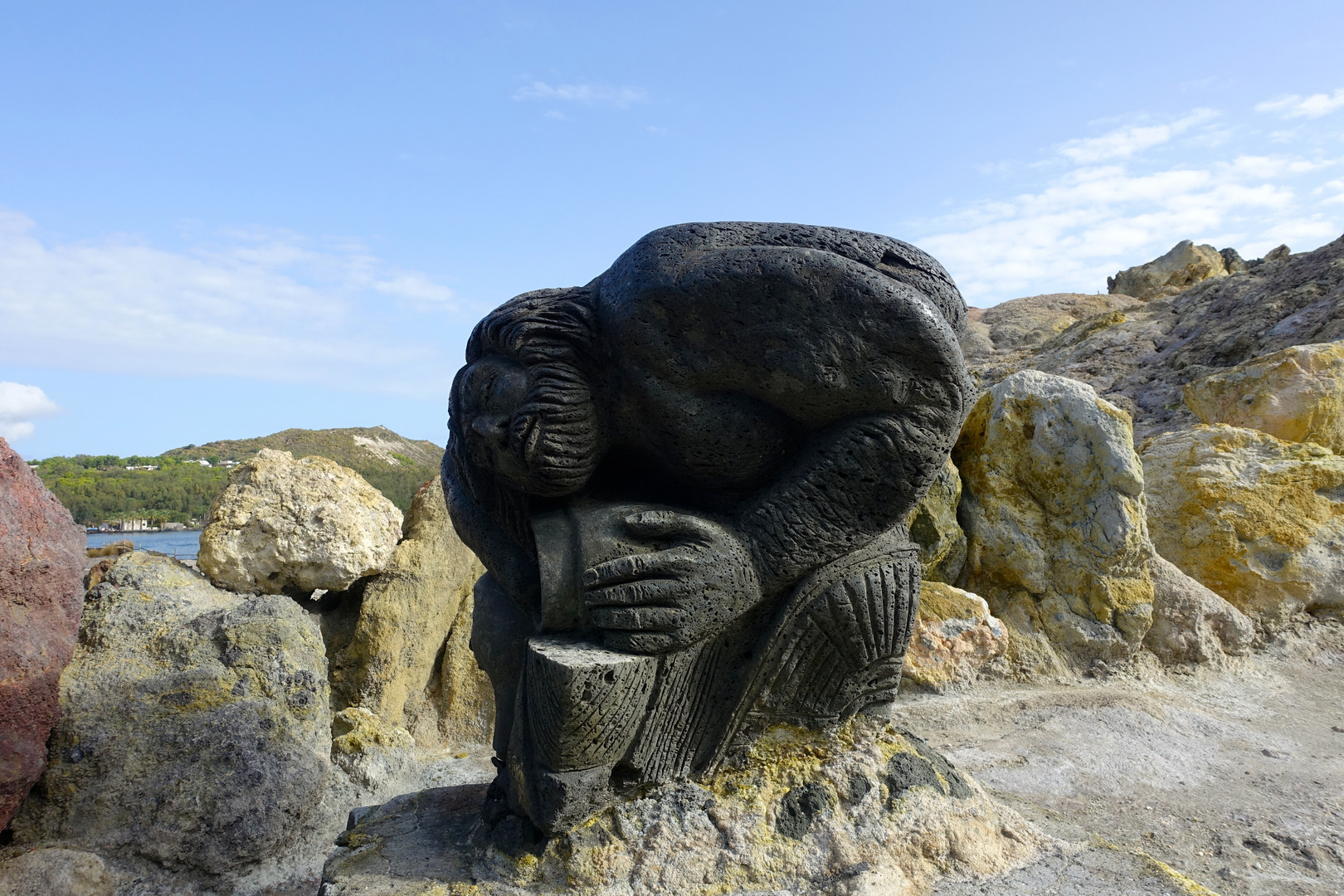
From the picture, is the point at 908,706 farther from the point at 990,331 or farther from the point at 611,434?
the point at 990,331

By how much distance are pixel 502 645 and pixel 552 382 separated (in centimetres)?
75

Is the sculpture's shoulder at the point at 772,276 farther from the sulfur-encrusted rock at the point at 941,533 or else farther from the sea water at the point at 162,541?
the sea water at the point at 162,541

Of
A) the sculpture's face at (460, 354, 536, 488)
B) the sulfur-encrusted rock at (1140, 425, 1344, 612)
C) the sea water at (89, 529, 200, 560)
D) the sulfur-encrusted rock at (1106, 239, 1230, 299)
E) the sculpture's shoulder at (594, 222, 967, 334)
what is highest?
the sulfur-encrusted rock at (1106, 239, 1230, 299)

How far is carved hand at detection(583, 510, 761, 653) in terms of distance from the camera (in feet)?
5.89

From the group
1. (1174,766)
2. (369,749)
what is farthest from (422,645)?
(1174,766)

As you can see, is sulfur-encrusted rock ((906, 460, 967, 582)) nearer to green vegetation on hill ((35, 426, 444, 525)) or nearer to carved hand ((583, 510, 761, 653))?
carved hand ((583, 510, 761, 653))

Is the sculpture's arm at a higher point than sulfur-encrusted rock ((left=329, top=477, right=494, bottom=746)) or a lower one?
higher

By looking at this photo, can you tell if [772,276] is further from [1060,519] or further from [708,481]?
[1060,519]

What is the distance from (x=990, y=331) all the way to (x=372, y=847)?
11.6 metres

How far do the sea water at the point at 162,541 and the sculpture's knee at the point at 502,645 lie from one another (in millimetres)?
1889

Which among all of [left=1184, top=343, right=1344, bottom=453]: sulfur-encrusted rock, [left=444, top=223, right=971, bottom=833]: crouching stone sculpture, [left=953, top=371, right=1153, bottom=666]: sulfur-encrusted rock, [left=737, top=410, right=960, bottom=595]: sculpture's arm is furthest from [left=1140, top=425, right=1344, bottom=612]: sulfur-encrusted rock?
[left=737, top=410, right=960, bottom=595]: sculpture's arm

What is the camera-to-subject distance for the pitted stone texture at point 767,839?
178 centimetres

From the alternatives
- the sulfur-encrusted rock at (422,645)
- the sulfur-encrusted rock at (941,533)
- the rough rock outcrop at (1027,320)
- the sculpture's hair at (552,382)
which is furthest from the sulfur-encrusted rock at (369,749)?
the rough rock outcrop at (1027,320)

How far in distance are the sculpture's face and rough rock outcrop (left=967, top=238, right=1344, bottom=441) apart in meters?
5.91
